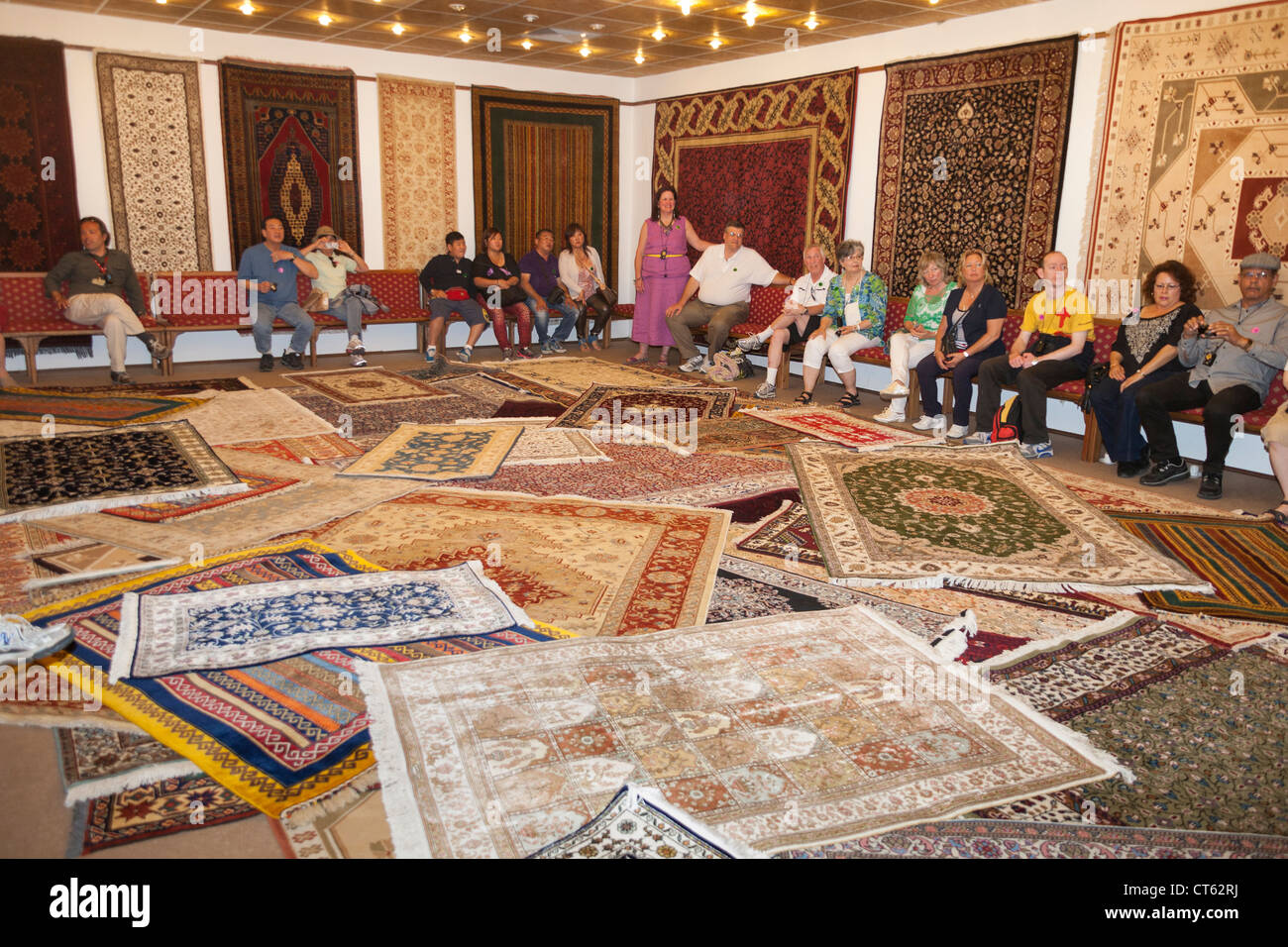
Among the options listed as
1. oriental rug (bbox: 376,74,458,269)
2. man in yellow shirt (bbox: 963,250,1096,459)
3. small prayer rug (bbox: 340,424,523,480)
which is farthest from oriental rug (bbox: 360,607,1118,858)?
oriental rug (bbox: 376,74,458,269)

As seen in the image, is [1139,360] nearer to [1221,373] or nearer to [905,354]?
[1221,373]

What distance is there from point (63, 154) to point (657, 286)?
5346 millimetres

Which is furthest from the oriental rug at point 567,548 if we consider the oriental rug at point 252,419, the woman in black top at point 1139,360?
the woman in black top at point 1139,360

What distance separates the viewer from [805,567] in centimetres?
381

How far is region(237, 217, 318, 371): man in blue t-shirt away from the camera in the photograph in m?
8.42

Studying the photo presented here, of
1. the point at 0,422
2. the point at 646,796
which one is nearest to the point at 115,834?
the point at 646,796

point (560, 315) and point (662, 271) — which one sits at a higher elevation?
point (662, 271)

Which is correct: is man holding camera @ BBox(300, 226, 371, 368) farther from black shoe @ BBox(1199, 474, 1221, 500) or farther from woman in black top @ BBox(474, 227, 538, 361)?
black shoe @ BBox(1199, 474, 1221, 500)

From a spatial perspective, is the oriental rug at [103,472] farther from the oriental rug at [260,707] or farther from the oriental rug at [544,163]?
Result: the oriental rug at [544,163]

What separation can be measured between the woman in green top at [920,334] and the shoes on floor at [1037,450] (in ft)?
3.73

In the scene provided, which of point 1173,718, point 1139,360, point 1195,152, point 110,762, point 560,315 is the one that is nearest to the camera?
point 110,762

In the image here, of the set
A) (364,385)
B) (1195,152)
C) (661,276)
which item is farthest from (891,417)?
(364,385)

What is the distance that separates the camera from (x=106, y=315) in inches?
295

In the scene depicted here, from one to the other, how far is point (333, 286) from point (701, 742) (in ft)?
25.2
